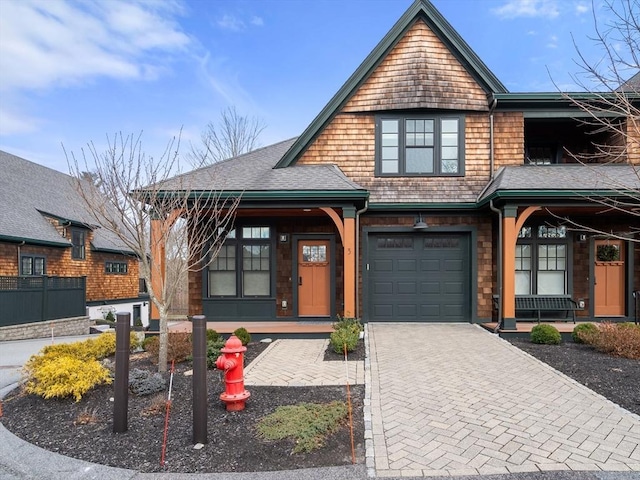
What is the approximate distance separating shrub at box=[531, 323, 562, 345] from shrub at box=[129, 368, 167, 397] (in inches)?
277

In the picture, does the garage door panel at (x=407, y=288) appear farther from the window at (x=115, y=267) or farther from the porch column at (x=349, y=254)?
the window at (x=115, y=267)

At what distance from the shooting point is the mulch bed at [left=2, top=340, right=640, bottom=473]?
349 cm

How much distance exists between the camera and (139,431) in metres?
4.09

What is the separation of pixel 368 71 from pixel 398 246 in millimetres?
4852

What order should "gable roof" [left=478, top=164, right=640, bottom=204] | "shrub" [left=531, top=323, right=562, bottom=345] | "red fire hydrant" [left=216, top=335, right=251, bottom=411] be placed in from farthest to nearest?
"gable roof" [left=478, top=164, right=640, bottom=204] → "shrub" [left=531, top=323, right=562, bottom=345] → "red fire hydrant" [left=216, top=335, right=251, bottom=411]

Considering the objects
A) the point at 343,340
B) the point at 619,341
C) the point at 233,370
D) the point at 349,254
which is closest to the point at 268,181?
the point at 349,254

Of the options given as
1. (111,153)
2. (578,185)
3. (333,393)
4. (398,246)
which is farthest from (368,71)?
(333,393)

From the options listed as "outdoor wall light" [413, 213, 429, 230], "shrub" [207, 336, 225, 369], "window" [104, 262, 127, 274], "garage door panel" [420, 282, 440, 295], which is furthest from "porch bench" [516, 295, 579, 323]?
"window" [104, 262, 127, 274]

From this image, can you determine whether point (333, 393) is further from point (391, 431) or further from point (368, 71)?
point (368, 71)

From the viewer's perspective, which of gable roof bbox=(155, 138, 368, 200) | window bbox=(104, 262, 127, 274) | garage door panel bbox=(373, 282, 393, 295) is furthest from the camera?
window bbox=(104, 262, 127, 274)

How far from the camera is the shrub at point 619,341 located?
23.0ft

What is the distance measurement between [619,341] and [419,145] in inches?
250

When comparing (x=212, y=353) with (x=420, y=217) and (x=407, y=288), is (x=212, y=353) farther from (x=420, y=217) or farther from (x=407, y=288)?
(x=420, y=217)

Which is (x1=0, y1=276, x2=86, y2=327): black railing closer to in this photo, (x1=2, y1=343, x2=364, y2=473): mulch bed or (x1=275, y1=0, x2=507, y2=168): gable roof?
(x1=2, y1=343, x2=364, y2=473): mulch bed
